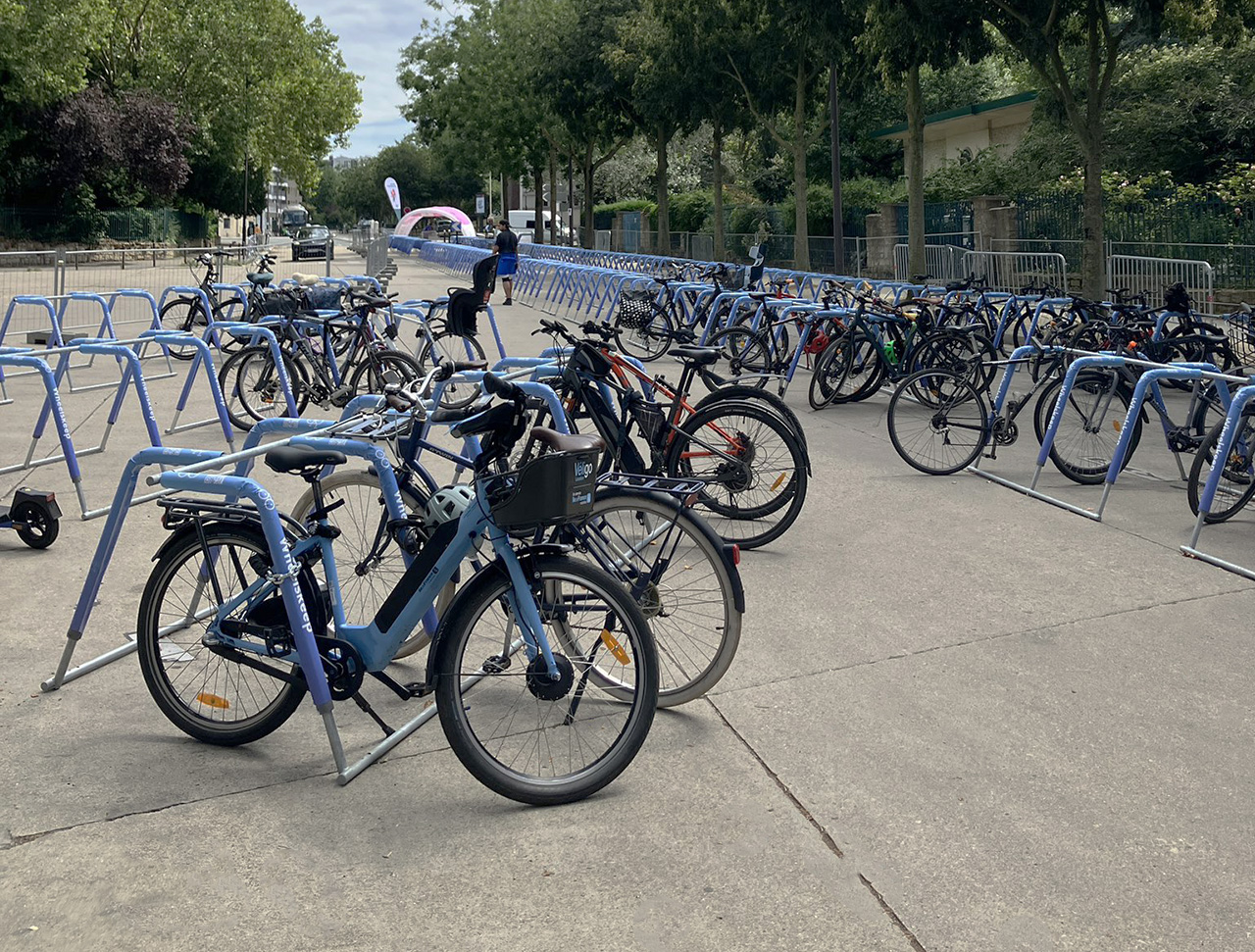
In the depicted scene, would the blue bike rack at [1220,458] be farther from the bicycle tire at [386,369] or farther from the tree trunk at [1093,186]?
the tree trunk at [1093,186]

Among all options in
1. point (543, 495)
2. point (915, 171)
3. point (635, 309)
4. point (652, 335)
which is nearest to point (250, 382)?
point (652, 335)

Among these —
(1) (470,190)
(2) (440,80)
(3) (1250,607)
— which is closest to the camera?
(3) (1250,607)

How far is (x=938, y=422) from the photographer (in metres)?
8.61

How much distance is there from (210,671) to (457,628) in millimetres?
1145

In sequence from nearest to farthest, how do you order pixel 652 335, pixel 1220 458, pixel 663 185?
1. pixel 1220 458
2. pixel 652 335
3. pixel 663 185

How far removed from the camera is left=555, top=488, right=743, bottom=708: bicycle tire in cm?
437

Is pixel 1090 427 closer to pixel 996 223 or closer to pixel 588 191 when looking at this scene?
pixel 996 223

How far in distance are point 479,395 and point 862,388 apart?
7.17 metres

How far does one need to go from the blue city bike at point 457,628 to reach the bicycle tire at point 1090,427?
488 centimetres

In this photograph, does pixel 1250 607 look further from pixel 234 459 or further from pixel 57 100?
pixel 57 100

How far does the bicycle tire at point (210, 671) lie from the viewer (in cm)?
406

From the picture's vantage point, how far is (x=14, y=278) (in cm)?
1942

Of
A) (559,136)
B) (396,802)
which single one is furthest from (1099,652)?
(559,136)

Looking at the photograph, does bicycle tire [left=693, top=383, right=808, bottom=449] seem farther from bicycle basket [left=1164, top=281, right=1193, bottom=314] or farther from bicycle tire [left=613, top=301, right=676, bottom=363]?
bicycle tire [left=613, top=301, right=676, bottom=363]
